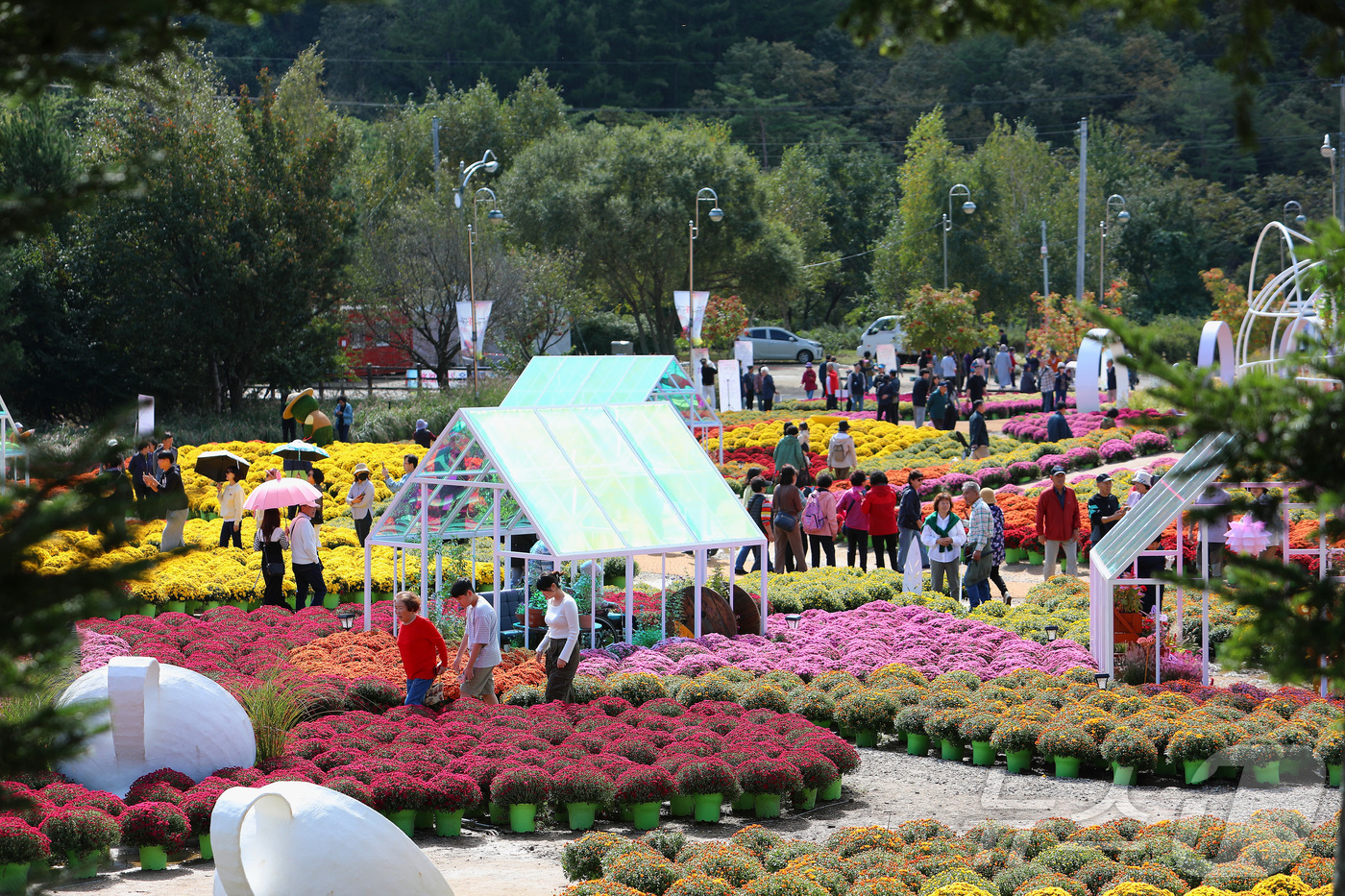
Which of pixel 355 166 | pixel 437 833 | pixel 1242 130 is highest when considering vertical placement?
pixel 355 166

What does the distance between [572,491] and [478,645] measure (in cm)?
291

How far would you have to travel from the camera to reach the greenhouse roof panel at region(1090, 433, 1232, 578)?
38.5ft

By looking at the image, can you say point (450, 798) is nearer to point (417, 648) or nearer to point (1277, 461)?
point (417, 648)

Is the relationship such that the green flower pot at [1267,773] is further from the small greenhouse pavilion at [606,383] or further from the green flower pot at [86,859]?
the small greenhouse pavilion at [606,383]

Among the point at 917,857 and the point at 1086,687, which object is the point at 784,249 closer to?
the point at 1086,687

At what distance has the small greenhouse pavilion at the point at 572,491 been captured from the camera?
13.8 metres

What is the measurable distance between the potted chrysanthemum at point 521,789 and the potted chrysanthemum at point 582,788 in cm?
8

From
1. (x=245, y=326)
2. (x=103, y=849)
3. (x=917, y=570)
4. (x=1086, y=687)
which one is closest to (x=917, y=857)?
(x=1086, y=687)

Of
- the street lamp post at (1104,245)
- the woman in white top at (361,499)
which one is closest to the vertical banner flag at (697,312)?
the woman in white top at (361,499)

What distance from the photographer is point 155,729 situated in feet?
31.4

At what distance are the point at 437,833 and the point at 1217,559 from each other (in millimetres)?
7896

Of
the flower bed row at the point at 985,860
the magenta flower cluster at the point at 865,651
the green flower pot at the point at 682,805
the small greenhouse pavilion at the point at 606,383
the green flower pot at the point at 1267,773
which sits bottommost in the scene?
the green flower pot at the point at 682,805

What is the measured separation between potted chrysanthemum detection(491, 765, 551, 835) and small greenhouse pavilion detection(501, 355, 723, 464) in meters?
17.1

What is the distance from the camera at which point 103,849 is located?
8.41 meters
